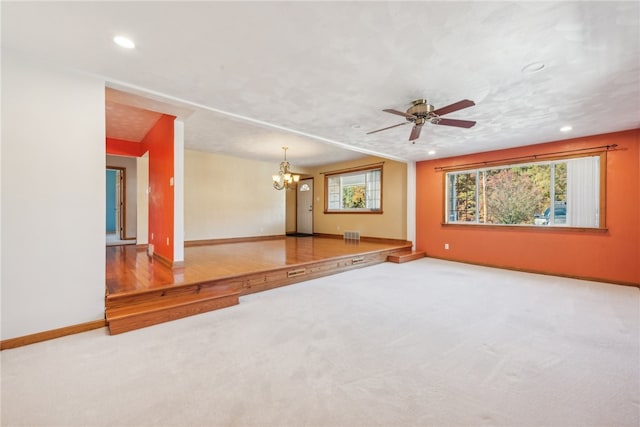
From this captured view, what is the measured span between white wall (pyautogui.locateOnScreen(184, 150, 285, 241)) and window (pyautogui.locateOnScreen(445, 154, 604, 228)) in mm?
5291

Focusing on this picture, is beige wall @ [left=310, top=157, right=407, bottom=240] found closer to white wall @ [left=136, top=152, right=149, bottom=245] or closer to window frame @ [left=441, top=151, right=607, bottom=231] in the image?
window frame @ [left=441, top=151, right=607, bottom=231]

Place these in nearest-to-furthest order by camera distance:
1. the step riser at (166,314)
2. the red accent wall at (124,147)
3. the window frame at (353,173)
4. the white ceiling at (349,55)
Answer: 1. the white ceiling at (349,55)
2. the step riser at (166,314)
3. the red accent wall at (124,147)
4. the window frame at (353,173)

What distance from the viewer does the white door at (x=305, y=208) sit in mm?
10203

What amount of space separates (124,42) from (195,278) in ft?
8.71

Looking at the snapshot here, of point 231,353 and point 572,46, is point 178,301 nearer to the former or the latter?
point 231,353

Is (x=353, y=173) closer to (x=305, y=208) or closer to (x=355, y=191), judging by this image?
(x=355, y=191)

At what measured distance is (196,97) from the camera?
3225mm

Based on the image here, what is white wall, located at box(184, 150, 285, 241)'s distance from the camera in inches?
277

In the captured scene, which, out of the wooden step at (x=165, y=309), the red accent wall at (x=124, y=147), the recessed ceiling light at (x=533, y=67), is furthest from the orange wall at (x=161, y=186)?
the recessed ceiling light at (x=533, y=67)

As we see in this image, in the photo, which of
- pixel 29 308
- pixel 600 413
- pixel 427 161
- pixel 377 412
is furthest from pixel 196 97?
pixel 427 161

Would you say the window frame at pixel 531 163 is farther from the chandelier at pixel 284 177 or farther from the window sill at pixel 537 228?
the chandelier at pixel 284 177

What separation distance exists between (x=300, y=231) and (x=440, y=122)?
7.96 metres

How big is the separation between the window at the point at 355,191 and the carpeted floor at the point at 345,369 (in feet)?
16.8

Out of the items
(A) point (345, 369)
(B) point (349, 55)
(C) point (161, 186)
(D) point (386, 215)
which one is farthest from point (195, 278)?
(D) point (386, 215)
